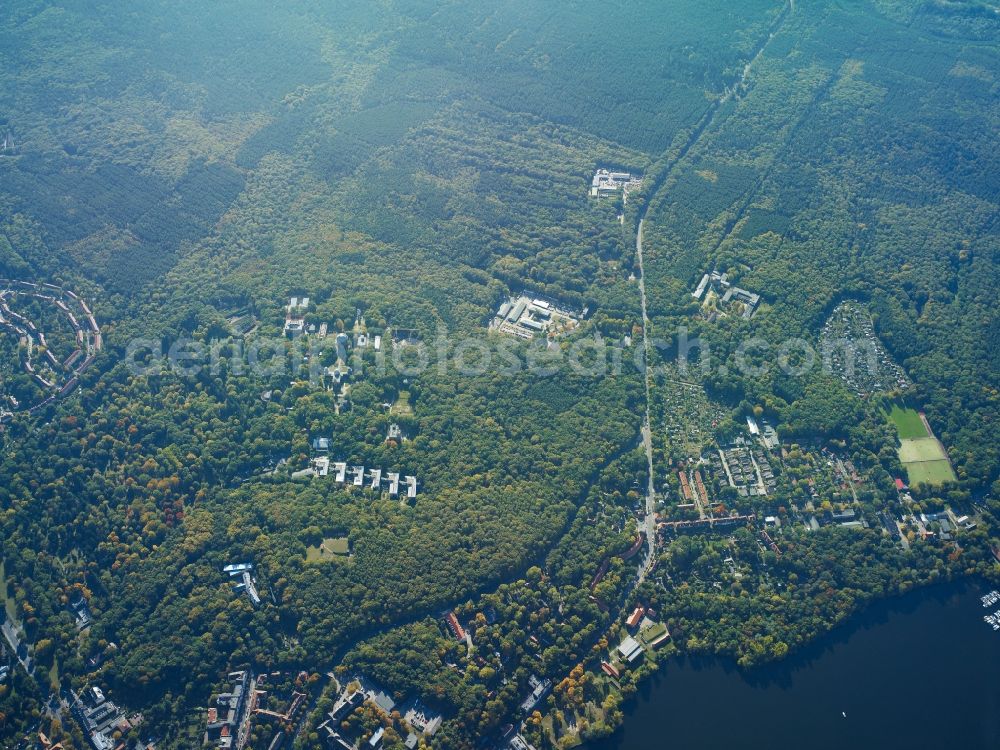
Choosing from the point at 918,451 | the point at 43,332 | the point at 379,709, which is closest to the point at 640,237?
the point at 918,451

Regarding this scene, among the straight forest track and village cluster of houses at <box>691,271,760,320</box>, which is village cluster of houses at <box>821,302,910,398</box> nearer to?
village cluster of houses at <box>691,271,760,320</box>

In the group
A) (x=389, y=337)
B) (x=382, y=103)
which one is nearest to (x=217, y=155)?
(x=382, y=103)

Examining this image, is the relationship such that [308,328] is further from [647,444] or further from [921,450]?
[921,450]

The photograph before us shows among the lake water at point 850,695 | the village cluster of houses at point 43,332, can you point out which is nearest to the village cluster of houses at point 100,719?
the village cluster of houses at point 43,332

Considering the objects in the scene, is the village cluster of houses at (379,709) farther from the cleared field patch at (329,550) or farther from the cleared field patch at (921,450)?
the cleared field patch at (921,450)

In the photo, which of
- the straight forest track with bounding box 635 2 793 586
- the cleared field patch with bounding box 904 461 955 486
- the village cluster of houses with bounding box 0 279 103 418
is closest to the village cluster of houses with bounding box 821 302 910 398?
the cleared field patch with bounding box 904 461 955 486

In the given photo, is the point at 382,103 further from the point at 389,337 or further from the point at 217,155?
the point at 389,337

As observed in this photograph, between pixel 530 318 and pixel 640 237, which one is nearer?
pixel 530 318
